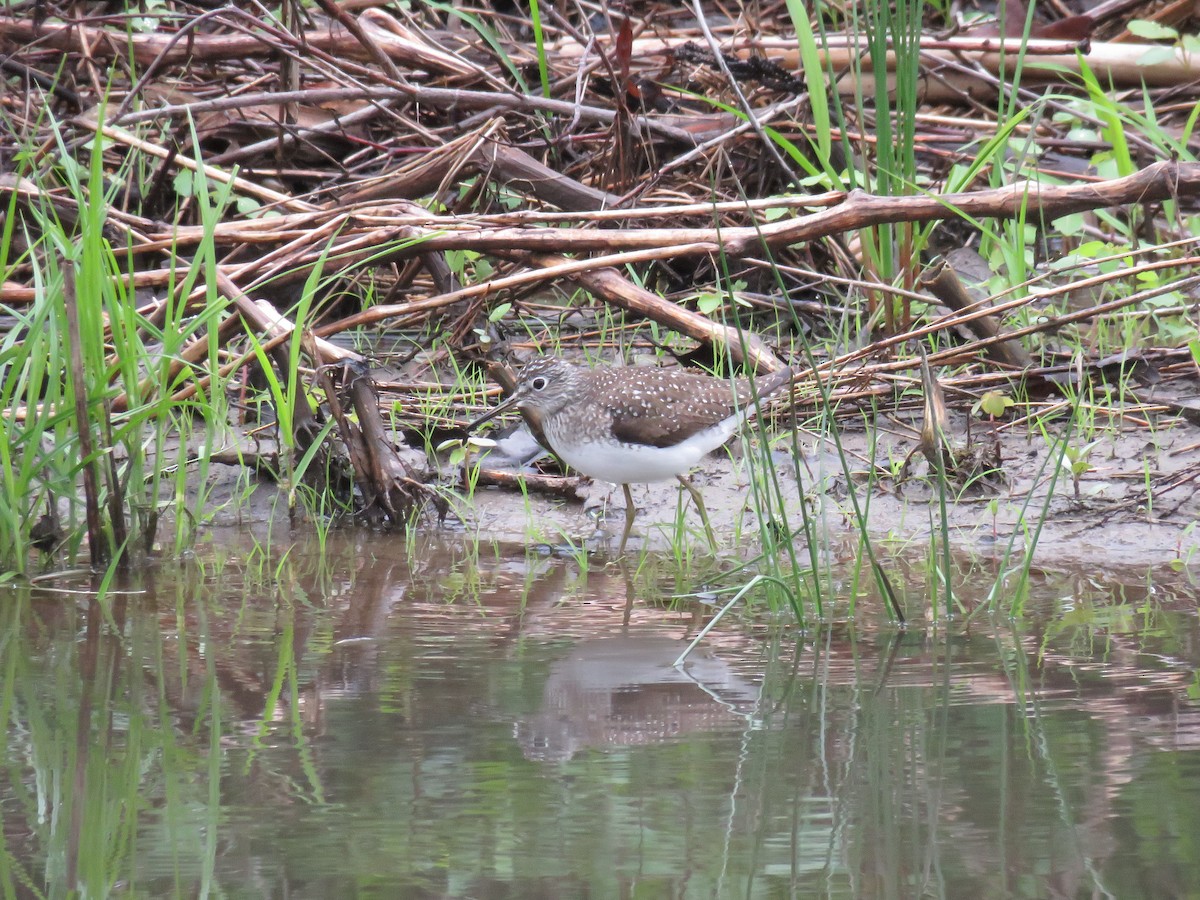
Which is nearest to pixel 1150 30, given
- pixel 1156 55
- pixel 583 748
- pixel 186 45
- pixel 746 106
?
pixel 1156 55

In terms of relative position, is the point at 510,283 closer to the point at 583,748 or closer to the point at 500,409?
the point at 500,409

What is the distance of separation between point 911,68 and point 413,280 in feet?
8.89

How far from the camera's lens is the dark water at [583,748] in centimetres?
260

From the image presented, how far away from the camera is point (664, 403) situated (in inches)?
222

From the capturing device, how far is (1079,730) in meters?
3.27

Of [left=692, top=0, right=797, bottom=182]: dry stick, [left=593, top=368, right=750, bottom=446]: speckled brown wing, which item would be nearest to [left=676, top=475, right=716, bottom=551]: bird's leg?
[left=593, top=368, right=750, bottom=446]: speckled brown wing

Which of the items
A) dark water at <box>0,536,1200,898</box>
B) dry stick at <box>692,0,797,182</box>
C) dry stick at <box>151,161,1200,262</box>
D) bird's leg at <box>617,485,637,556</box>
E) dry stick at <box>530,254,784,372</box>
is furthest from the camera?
dry stick at <box>692,0,797,182</box>

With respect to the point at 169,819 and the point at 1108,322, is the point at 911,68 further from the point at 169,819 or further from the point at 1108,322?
the point at 169,819

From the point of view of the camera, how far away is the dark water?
2.60 m

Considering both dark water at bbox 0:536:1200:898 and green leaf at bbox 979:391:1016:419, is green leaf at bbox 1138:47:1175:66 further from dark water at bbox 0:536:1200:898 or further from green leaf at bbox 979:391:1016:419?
dark water at bbox 0:536:1200:898

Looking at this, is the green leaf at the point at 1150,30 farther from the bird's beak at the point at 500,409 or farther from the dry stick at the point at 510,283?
the bird's beak at the point at 500,409

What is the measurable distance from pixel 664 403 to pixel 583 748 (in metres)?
2.54

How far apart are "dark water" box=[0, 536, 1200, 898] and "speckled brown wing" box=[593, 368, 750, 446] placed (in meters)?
0.96

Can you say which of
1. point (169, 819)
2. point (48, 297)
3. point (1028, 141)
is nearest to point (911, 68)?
point (1028, 141)
